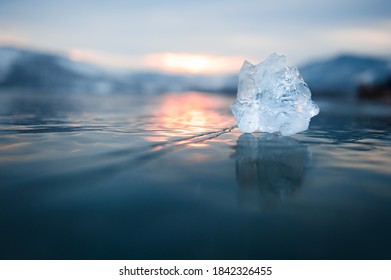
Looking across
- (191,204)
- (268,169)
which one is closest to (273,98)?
(268,169)

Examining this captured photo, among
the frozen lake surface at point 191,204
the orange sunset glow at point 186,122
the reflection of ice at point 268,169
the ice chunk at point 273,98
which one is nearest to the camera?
the frozen lake surface at point 191,204

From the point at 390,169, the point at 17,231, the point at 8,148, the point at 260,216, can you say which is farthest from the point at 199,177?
the point at 8,148

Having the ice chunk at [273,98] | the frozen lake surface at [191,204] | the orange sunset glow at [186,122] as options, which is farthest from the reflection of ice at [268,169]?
the orange sunset glow at [186,122]

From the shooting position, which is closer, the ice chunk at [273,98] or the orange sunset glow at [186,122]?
the ice chunk at [273,98]

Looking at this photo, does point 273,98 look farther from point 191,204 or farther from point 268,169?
point 191,204

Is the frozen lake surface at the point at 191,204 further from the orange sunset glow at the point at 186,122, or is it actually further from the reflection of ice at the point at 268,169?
the orange sunset glow at the point at 186,122

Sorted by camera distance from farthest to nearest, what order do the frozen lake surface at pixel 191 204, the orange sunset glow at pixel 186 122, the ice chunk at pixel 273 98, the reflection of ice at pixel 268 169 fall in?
the orange sunset glow at pixel 186 122 < the ice chunk at pixel 273 98 < the reflection of ice at pixel 268 169 < the frozen lake surface at pixel 191 204
